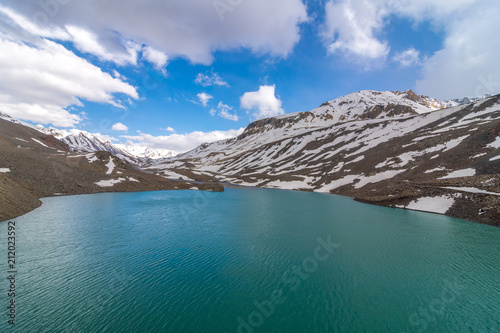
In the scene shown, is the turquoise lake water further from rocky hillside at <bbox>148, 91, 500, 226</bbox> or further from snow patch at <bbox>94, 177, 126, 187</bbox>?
snow patch at <bbox>94, 177, 126, 187</bbox>

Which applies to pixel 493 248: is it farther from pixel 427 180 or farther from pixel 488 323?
pixel 427 180

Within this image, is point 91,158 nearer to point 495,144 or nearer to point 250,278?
point 250,278

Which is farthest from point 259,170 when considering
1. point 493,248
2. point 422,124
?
point 493,248

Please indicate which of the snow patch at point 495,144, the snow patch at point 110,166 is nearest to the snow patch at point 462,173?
the snow patch at point 495,144

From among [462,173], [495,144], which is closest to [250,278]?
[462,173]

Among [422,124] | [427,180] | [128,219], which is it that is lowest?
[128,219]

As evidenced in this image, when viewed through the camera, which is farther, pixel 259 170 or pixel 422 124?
pixel 259 170
